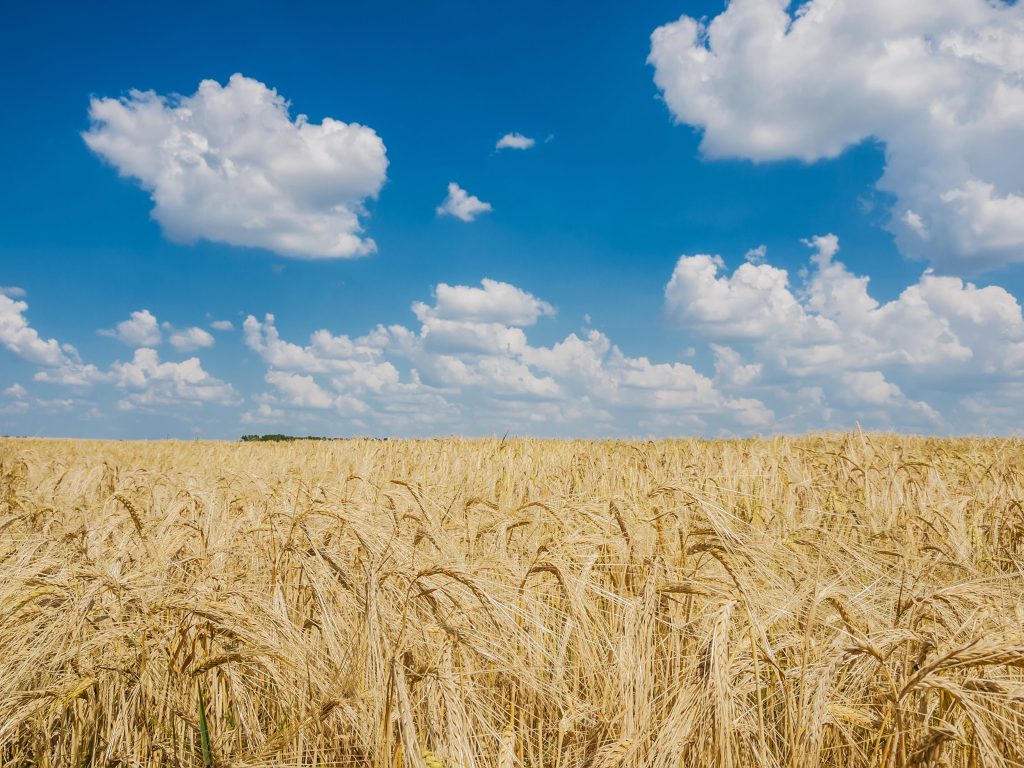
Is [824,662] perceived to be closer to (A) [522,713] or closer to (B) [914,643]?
(B) [914,643]

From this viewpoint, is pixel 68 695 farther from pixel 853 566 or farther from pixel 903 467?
pixel 903 467

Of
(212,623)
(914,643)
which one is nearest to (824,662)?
(914,643)

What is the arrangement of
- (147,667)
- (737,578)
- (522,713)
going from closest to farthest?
(737,578) → (522,713) → (147,667)

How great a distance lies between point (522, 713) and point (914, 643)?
49.5 inches

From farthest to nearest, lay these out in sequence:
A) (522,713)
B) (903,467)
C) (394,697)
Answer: (903,467) → (522,713) → (394,697)

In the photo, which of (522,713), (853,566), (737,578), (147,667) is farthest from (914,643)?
(147,667)

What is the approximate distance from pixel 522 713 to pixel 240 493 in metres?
3.80

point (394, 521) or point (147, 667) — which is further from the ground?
point (394, 521)

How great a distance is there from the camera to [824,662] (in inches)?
81.4

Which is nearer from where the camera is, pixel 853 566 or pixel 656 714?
pixel 656 714

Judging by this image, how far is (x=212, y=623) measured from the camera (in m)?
2.14

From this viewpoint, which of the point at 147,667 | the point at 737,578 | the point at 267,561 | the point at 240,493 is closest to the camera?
the point at 737,578

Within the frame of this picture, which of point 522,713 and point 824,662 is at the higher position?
point 824,662

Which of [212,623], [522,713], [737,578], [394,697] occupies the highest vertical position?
[737,578]
